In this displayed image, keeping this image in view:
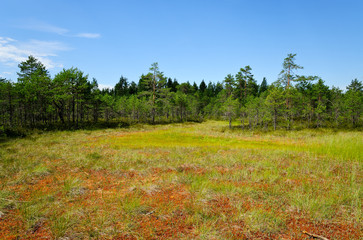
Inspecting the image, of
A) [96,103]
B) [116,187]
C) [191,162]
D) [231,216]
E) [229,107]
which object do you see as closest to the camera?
[231,216]

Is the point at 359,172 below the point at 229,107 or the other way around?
below

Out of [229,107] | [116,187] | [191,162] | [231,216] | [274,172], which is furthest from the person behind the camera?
[229,107]

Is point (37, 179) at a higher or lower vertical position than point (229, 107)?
lower

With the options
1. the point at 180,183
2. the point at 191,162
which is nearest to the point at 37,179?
the point at 180,183

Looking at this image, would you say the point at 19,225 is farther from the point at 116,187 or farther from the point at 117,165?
the point at 117,165

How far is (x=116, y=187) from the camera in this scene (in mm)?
6234

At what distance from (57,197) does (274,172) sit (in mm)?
8233

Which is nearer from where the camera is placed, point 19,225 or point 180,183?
point 19,225

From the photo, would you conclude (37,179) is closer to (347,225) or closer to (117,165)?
(117,165)

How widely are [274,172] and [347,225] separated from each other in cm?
369

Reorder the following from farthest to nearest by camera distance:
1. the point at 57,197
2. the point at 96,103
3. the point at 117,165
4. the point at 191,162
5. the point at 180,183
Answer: the point at 96,103 → the point at 191,162 → the point at 117,165 → the point at 180,183 → the point at 57,197

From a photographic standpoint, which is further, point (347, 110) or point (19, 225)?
point (347, 110)

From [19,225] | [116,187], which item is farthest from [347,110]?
[19,225]

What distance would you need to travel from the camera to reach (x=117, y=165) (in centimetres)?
903
